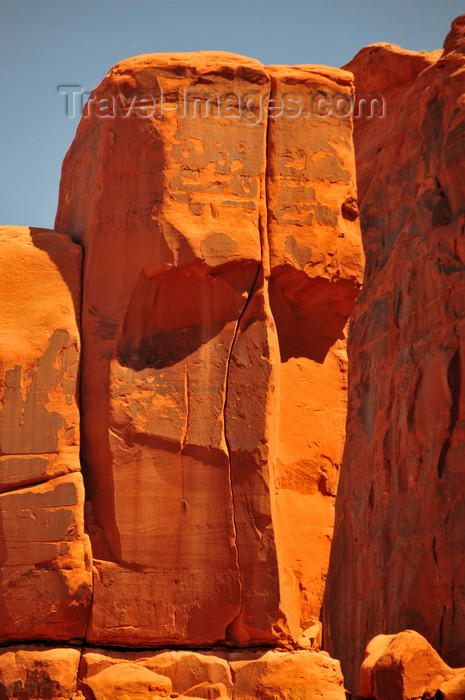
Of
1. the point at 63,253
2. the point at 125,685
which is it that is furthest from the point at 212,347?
the point at 125,685

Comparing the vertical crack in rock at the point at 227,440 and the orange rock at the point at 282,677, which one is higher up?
the vertical crack in rock at the point at 227,440

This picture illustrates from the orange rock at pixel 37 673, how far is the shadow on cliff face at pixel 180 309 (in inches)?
83.1

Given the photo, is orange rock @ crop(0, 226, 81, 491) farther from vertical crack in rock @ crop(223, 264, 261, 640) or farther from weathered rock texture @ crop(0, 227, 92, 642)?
vertical crack in rock @ crop(223, 264, 261, 640)

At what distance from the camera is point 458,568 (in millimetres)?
13180

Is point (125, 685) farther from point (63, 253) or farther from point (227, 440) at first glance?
point (63, 253)

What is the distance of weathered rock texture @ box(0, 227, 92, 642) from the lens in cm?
724

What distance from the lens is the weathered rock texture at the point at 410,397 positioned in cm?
1357

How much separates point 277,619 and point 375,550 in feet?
24.9

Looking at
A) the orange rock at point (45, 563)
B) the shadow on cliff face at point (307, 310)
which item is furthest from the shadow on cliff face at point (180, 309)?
the orange rock at point (45, 563)

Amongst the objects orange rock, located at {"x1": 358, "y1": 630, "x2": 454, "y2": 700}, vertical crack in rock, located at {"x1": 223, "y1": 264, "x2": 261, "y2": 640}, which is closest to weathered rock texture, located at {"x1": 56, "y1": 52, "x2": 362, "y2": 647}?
vertical crack in rock, located at {"x1": 223, "y1": 264, "x2": 261, "y2": 640}

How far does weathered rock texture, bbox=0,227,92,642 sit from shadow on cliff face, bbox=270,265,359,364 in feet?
4.79

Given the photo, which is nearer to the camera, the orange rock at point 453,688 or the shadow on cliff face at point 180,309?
the shadow on cliff face at point 180,309

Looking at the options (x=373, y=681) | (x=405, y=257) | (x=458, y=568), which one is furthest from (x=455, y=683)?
(x=405, y=257)

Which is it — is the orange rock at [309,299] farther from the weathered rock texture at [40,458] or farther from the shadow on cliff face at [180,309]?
the weathered rock texture at [40,458]
